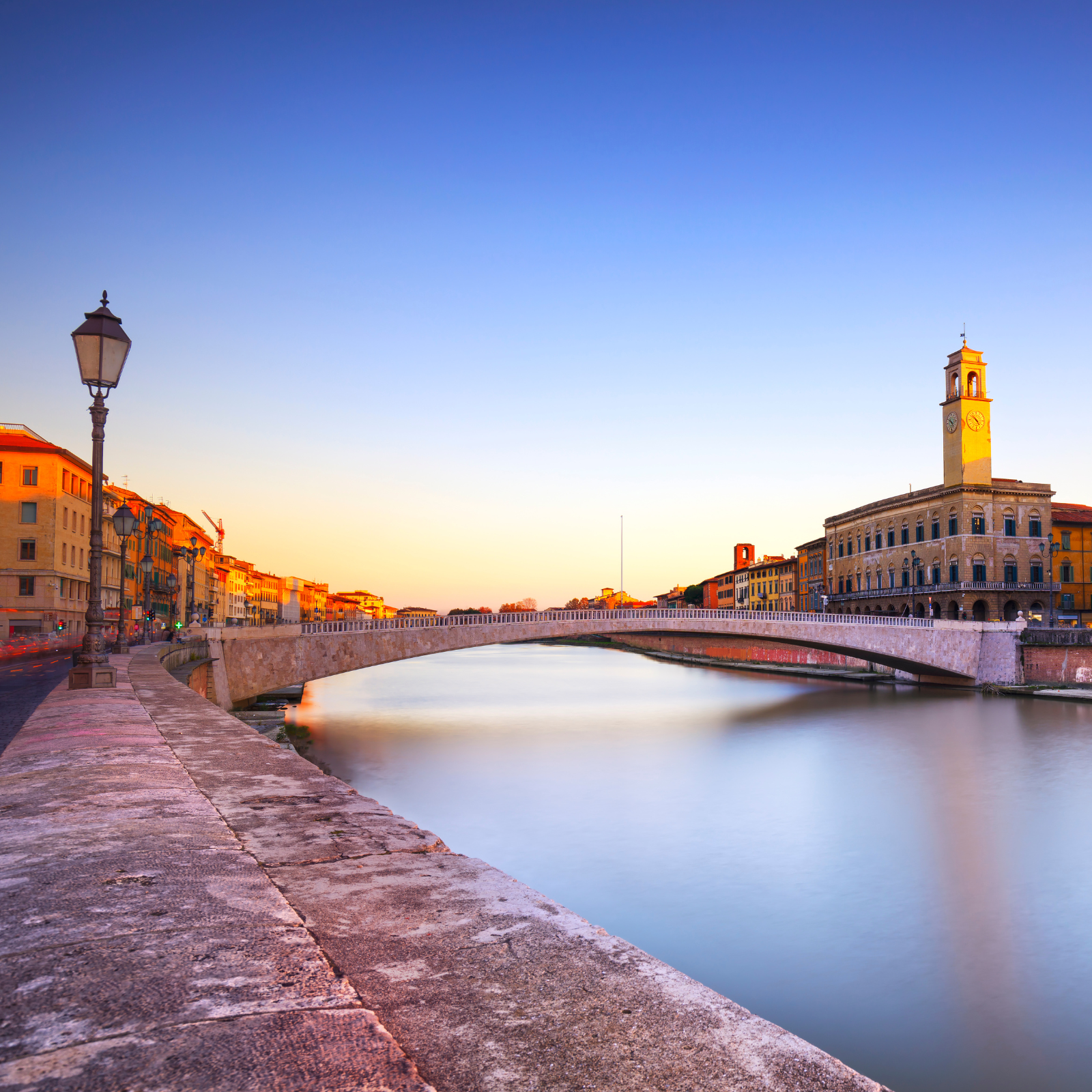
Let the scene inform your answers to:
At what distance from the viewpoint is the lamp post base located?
10320 mm

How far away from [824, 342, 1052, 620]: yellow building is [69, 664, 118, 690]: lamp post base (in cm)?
5288

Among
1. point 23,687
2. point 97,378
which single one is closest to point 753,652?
point 23,687

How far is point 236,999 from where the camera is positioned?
78.0 inches

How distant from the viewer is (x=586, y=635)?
137ft

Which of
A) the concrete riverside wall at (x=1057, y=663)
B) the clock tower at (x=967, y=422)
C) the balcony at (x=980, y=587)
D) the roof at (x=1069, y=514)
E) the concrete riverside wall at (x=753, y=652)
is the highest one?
the clock tower at (x=967, y=422)

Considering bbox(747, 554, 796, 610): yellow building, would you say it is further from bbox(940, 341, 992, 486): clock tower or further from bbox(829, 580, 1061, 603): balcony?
bbox(940, 341, 992, 486): clock tower

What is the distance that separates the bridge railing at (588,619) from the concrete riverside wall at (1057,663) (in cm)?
510

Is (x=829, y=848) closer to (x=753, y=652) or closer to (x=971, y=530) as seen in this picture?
(x=971, y=530)

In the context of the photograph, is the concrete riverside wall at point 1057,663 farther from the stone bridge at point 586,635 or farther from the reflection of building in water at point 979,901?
the reflection of building in water at point 979,901

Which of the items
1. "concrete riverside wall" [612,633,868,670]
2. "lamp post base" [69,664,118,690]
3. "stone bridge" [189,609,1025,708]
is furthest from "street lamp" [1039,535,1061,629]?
"lamp post base" [69,664,118,690]

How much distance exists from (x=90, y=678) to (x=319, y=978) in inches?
381

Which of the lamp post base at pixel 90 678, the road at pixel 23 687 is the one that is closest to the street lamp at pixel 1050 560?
the road at pixel 23 687

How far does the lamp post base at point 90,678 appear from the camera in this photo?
33.9 feet

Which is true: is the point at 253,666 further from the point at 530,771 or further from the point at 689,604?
the point at 689,604
